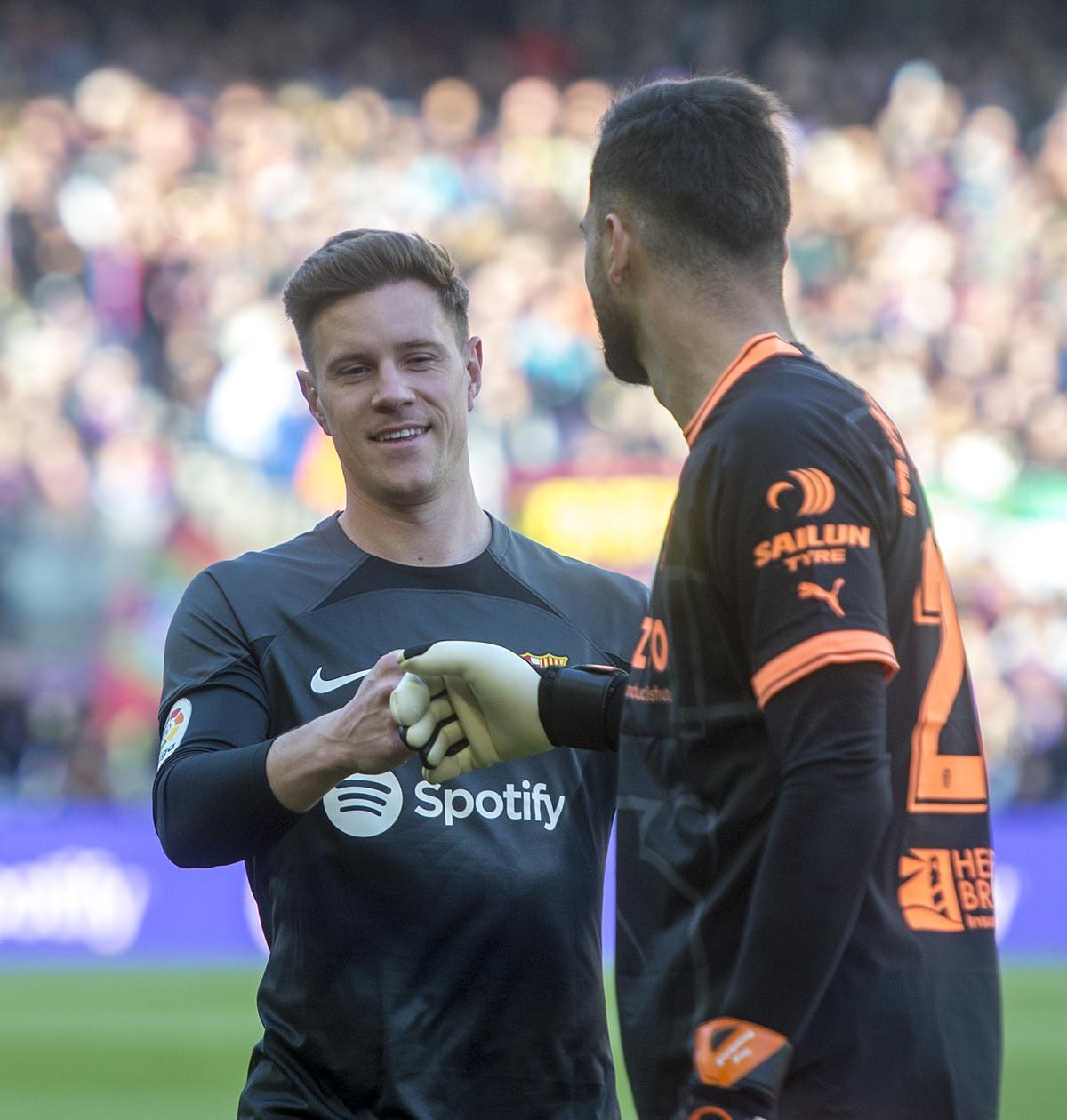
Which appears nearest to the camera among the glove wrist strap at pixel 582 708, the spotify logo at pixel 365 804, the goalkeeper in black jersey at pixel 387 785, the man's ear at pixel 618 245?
the man's ear at pixel 618 245

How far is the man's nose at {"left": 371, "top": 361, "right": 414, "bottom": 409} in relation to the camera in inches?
136

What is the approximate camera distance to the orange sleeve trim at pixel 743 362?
243 cm

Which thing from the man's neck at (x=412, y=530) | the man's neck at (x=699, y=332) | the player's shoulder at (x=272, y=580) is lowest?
the man's neck at (x=699, y=332)

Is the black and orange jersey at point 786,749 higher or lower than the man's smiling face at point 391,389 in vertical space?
lower

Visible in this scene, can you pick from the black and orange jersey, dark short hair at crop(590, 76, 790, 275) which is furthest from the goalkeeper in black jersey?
dark short hair at crop(590, 76, 790, 275)

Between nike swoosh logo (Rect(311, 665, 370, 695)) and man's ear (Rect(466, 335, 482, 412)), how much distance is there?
64 centimetres

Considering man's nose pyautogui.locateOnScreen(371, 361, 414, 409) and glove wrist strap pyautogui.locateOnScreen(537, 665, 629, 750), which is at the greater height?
man's nose pyautogui.locateOnScreen(371, 361, 414, 409)

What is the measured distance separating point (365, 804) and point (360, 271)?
3.28 feet

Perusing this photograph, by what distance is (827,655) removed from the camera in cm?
219

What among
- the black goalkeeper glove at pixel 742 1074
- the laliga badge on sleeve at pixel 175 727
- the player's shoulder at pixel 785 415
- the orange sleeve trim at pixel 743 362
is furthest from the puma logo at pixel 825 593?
the laliga badge on sleeve at pixel 175 727

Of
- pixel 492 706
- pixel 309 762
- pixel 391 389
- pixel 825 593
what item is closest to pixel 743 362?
pixel 825 593

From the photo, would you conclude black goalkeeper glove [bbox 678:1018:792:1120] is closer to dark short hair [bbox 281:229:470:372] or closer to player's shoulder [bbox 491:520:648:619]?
player's shoulder [bbox 491:520:648:619]

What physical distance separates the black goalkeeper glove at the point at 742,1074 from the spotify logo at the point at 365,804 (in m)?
1.22

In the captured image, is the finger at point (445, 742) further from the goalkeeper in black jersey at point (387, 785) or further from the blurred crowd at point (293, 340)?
the blurred crowd at point (293, 340)
